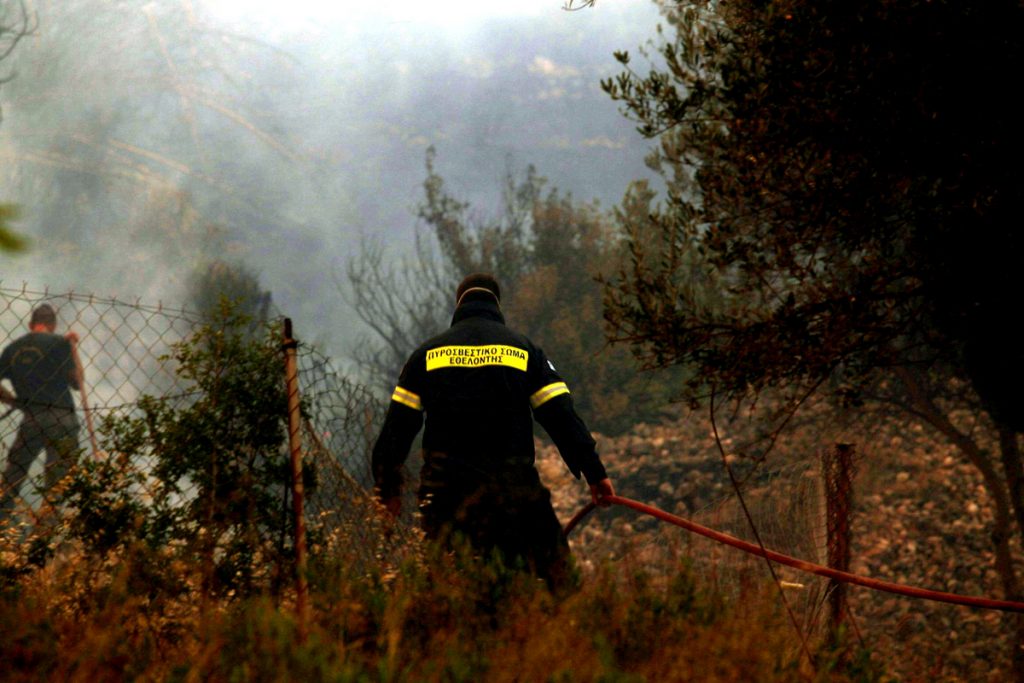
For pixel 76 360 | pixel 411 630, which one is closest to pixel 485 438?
pixel 411 630

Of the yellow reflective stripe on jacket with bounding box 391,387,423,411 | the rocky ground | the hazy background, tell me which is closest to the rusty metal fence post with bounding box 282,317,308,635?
the yellow reflective stripe on jacket with bounding box 391,387,423,411

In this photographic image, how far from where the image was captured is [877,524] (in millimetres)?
12969

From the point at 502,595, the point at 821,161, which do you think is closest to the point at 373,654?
the point at 502,595

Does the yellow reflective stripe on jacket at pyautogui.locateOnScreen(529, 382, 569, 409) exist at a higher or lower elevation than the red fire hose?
higher

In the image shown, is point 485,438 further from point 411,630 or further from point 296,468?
point 411,630

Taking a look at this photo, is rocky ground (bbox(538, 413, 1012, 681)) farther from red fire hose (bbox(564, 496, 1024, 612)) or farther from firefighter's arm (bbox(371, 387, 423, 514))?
firefighter's arm (bbox(371, 387, 423, 514))

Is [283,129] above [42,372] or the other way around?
above

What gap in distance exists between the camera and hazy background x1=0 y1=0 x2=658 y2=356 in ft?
141

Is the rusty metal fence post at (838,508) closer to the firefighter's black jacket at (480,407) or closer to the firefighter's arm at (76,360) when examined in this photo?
the firefighter's black jacket at (480,407)

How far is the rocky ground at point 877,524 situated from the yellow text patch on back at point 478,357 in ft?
3.64

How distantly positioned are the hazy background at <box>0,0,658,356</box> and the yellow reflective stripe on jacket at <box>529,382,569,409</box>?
76.9ft

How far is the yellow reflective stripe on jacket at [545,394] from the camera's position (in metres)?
4.82

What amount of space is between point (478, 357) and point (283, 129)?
343 ft

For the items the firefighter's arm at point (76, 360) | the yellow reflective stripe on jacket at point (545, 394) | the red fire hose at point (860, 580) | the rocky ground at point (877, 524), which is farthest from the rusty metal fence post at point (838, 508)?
→ the firefighter's arm at point (76, 360)
